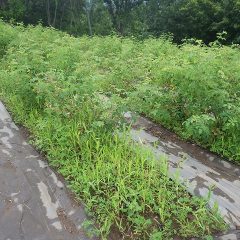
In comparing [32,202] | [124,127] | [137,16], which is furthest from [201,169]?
[137,16]

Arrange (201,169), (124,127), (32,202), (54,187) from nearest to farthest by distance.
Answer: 1. (32,202)
2. (54,187)
3. (124,127)
4. (201,169)

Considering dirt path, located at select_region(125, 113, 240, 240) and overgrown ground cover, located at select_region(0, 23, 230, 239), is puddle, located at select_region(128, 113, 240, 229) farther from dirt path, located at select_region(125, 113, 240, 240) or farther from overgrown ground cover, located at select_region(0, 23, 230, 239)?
overgrown ground cover, located at select_region(0, 23, 230, 239)

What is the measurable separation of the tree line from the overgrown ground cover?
27.4 ft

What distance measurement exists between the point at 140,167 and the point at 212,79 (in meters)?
1.58

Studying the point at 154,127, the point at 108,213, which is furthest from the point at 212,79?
the point at 108,213

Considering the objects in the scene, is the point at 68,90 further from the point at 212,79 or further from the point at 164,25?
the point at 164,25

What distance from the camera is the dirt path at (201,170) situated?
3.67 meters

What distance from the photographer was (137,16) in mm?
30297

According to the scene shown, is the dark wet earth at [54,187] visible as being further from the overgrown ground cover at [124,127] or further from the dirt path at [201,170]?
the overgrown ground cover at [124,127]

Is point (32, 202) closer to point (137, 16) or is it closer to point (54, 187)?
point (54, 187)

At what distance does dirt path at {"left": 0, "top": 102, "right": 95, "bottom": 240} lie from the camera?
3281 mm

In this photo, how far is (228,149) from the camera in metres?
4.69

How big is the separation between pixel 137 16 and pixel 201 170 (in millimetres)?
27554

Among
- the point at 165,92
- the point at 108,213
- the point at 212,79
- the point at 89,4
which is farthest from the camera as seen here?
the point at 89,4
